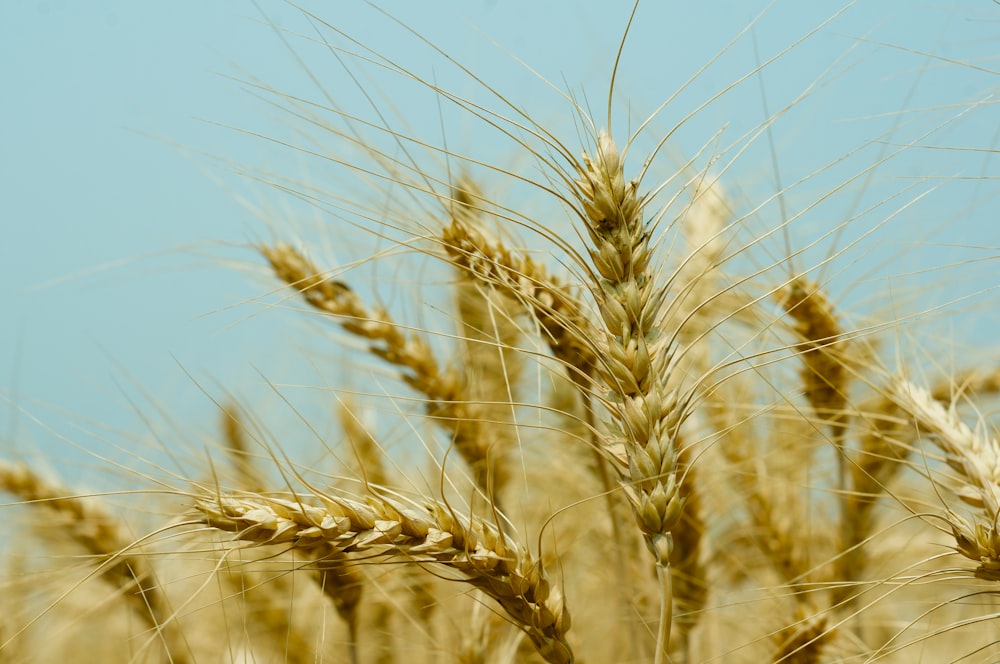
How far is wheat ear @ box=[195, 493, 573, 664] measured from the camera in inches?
35.0

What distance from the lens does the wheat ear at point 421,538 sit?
2.92ft

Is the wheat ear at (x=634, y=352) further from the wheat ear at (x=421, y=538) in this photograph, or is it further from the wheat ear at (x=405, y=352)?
the wheat ear at (x=405, y=352)

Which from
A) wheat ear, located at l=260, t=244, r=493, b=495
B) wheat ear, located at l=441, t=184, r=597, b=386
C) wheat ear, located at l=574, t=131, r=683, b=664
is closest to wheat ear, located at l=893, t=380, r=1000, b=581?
wheat ear, located at l=574, t=131, r=683, b=664

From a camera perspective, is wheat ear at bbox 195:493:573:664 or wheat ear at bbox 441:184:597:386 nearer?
wheat ear at bbox 195:493:573:664

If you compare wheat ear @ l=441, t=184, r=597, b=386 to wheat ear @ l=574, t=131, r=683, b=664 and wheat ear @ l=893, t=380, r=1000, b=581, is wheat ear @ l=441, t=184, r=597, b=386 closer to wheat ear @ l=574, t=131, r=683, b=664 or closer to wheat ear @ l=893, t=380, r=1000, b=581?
wheat ear @ l=574, t=131, r=683, b=664

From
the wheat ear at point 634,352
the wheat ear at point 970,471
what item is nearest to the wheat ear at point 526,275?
the wheat ear at point 634,352

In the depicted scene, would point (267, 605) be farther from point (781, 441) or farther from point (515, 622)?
point (781, 441)

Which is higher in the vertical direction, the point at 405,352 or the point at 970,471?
the point at 405,352

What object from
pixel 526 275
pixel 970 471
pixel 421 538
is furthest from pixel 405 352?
pixel 970 471

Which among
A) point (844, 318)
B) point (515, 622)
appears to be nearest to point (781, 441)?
point (844, 318)

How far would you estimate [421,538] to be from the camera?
94 centimetres

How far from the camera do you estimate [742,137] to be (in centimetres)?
109

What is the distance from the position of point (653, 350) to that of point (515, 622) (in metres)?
0.33

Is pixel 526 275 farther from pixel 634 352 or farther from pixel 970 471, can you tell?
pixel 970 471
